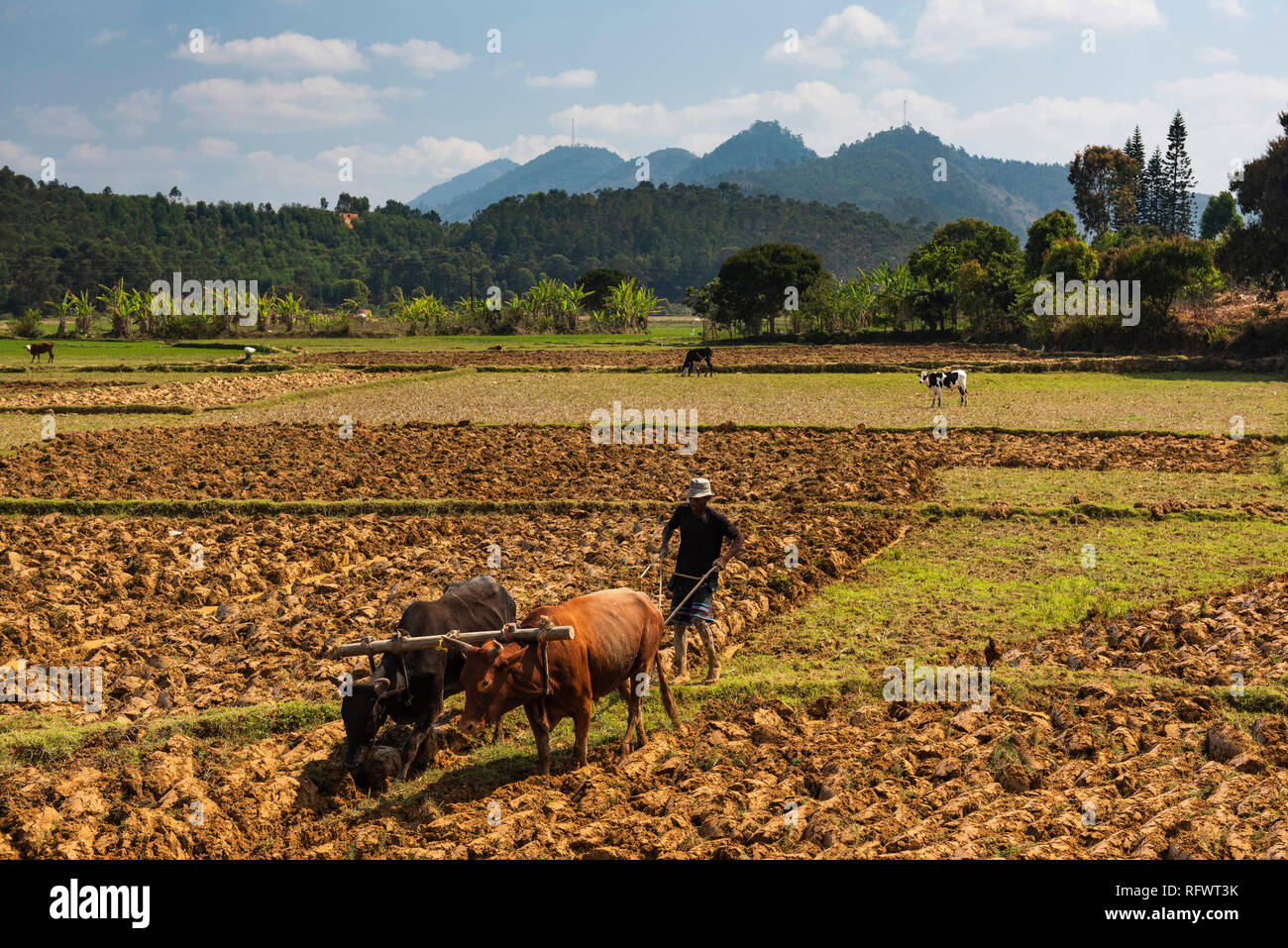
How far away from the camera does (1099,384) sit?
36844mm

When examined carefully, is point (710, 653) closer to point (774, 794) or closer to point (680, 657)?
point (680, 657)

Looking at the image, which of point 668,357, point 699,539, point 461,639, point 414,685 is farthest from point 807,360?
point 461,639

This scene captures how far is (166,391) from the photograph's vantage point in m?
35.3

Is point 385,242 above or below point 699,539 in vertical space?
above

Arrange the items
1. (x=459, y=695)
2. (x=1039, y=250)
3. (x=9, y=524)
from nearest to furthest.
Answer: (x=459, y=695)
(x=9, y=524)
(x=1039, y=250)

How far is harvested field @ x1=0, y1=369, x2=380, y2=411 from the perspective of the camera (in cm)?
3195

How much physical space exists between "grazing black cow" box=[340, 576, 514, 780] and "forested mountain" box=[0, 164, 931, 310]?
362ft

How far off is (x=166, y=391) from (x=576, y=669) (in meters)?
32.2

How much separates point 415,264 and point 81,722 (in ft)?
501

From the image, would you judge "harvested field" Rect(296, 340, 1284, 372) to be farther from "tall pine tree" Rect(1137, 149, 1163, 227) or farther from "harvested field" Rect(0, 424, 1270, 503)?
"tall pine tree" Rect(1137, 149, 1163, 227)

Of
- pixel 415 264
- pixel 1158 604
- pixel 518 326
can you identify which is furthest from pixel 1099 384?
pixel 415 264

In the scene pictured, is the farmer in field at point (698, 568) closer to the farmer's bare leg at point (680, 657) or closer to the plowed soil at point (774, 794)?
the farmer's bare leg at point (680, 657)

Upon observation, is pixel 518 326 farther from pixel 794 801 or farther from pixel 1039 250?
pixel 794 801

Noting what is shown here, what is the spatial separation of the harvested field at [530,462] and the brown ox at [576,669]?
31.6ft
